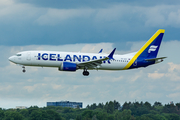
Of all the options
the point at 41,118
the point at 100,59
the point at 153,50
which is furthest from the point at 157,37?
the point at 41,118

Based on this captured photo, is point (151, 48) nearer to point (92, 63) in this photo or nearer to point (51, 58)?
point (92, 63)

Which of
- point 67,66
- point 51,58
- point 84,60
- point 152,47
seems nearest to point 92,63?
point 84,60

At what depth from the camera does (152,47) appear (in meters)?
95.4

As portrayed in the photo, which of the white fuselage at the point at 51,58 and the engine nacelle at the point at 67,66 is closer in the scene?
the white fuselage at the point at 51,58

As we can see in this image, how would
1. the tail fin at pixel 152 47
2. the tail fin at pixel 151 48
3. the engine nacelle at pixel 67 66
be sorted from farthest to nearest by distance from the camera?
the tail fin at pixel 152 47 → the tail fin at pixel 151 48 → the engine nacelle at pixel 67 66

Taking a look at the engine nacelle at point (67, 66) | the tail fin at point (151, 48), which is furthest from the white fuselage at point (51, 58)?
the tail fin at point (151, 48)

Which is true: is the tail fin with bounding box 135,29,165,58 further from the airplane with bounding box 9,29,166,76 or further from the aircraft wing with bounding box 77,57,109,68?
the aircraft wing with bounding box 77,57,109,68

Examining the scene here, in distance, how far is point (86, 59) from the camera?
85.8 metres

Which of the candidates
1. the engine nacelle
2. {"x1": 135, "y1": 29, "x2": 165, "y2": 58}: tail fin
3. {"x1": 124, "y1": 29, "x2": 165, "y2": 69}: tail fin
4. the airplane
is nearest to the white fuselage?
the airplane

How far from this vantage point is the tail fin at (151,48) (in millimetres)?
92625

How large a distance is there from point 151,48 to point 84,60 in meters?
19.5

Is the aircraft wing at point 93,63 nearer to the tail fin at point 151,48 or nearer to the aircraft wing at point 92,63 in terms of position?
the aircraft wing at point 92,63

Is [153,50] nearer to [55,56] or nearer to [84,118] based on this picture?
[55,56]

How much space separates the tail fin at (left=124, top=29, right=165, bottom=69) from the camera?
92.6 meters
